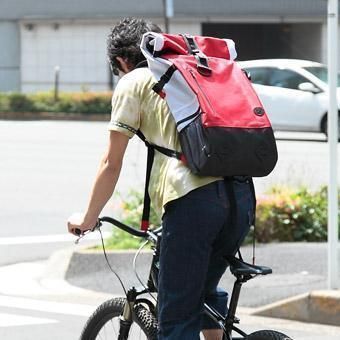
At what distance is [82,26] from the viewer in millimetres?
37656

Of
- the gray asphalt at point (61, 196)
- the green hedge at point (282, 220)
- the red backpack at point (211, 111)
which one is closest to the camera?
the red backpack at point (211, 111)

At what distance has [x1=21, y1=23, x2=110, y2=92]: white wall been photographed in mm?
37594

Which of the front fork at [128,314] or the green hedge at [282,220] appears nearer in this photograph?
the front fork at [128,314]

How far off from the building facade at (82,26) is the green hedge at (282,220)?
1068 inches

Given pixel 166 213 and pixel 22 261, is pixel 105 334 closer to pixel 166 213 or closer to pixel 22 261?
pixel 166 213

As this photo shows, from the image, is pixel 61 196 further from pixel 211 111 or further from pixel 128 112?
pixel 211 111

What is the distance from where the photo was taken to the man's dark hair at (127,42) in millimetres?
4344

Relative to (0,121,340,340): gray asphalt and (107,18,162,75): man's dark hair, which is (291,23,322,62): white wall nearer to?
(0,121,340,340): gray asphalt

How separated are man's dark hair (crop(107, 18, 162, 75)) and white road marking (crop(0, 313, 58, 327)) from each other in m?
3.33

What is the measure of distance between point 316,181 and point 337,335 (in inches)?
308

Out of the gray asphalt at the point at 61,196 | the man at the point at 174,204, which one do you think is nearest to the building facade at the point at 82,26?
the gray asphalt at the point at 61,196

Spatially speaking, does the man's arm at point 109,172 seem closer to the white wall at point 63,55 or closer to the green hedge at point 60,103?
the green hedge at point 60,103

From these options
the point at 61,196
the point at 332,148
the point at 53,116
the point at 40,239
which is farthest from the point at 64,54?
the point at 332,148

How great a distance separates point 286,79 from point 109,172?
18.0 meters
